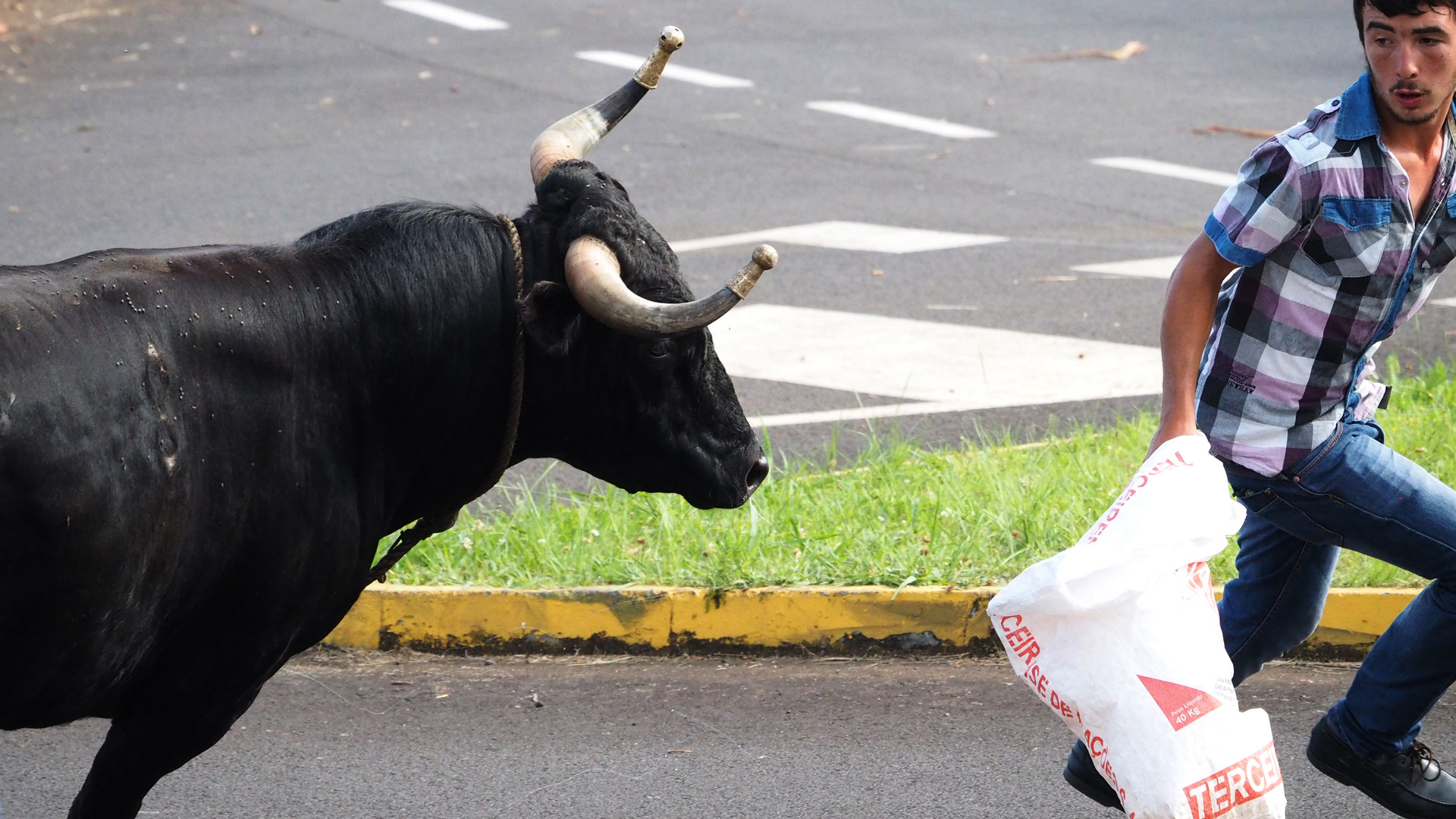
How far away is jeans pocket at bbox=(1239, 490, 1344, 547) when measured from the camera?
363 cm

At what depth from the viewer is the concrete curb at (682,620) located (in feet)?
16.8

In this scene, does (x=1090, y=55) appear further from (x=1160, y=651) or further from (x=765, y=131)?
(x=1160, y=651)

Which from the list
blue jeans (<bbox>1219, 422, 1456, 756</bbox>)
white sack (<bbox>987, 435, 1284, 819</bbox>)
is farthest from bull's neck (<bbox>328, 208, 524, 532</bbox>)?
blue jeans (<bbox>1219, 422, 1456, 756</bbox>)

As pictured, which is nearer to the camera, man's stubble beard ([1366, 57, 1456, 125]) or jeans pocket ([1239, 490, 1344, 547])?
man's stubble beard ([1366, 57, 1456, 125])

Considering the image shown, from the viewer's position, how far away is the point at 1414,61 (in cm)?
335

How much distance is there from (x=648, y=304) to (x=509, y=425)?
Result: 46cm

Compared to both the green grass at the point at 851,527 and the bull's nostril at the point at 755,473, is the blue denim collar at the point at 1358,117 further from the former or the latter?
the green grass at the point at 851,527

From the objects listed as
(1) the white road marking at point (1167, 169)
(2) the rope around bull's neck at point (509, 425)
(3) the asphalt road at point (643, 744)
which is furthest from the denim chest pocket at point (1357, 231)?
(1) the white road marking at point (1167, 169)

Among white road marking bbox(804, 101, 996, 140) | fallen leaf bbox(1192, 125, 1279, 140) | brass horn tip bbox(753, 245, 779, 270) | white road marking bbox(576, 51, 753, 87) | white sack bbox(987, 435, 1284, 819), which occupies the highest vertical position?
brass horn tip bbox(753, 245, 779, 270)

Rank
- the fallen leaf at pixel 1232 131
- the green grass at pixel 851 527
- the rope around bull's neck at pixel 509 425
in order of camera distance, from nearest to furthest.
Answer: the rope around bull's neck at pixel 509 425, the green grass at pixel 851 527, the fallen leaf at pixel 1232 131

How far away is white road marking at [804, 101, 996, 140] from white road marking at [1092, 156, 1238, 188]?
1.13 metres

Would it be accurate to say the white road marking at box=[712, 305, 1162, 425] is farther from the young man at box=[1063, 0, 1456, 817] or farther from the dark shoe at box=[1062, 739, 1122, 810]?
the young man at box=[1063, 0, 1456, 817]

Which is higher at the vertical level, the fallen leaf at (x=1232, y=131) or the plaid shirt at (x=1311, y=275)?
the plaid shirt at (x=1311, y=275)

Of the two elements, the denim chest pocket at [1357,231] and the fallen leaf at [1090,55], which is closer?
the denim chest pocket at [1357,231]
